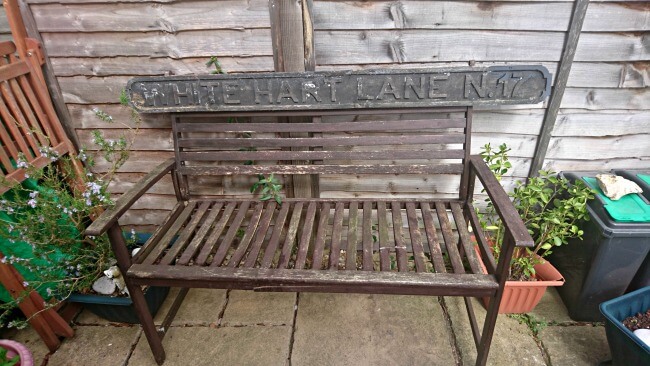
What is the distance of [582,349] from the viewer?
2.15 meters

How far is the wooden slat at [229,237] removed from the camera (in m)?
1.95

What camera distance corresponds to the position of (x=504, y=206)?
174 centimetres

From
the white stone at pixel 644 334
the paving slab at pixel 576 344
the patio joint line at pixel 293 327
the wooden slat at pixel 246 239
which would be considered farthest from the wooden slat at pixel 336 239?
the white stone at pixel 644 334

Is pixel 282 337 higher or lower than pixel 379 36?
lower

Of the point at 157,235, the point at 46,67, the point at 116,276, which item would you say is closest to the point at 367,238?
the point at 157,235

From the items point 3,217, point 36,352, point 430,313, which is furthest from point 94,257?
point 430,313

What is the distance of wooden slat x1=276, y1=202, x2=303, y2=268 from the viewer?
1921 millimetres

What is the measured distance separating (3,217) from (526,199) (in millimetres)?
3149

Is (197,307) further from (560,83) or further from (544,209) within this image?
(560,83)

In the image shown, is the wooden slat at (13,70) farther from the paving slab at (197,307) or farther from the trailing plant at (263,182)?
the paving slab at (197,307)

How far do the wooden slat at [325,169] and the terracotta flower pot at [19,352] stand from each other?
4.05 feet

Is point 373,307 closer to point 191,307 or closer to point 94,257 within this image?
point 191,307

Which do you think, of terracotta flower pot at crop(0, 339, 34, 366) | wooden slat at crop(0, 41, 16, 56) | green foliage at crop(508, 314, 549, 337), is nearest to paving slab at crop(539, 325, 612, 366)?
green foliage at crop(508, 314, 549, 337)

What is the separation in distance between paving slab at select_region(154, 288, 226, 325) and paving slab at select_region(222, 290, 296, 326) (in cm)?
7
